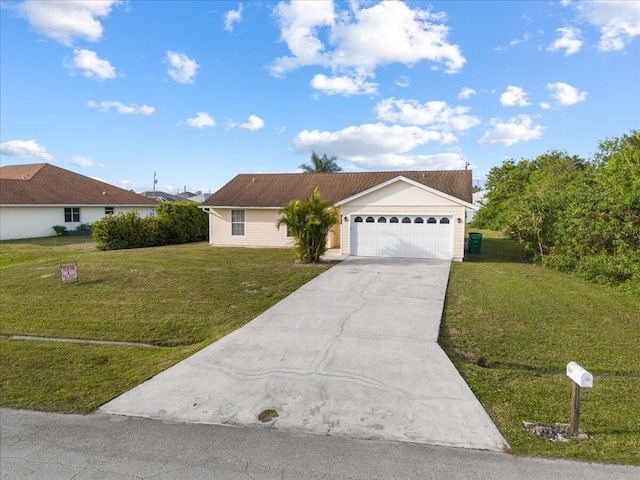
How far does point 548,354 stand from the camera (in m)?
6.50

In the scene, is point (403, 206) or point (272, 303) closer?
point (272, 303)

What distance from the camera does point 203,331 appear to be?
802cm

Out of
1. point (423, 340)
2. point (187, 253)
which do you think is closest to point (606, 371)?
point (423, 340)

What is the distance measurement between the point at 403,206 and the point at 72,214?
23522mm

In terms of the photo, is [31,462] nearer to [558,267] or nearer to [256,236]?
[558,267]

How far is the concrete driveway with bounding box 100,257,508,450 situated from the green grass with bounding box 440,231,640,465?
37cm

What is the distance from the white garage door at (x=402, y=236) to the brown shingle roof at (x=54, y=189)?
21059 mm

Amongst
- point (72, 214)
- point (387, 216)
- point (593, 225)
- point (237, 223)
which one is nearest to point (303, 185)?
point (237, 223)

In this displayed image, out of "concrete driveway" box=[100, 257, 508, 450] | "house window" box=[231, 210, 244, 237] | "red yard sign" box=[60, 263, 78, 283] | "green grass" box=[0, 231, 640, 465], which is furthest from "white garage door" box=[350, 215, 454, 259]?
"red yard sign" box=[60, 263, 78, 283]

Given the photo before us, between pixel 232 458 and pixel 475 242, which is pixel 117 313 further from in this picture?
pixel 475 242

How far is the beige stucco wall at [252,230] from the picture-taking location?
19922mm

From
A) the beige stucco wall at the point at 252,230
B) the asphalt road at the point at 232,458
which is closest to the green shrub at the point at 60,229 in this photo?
the beige stucco wall at the point at 252,230

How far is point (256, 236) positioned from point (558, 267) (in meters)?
13.3

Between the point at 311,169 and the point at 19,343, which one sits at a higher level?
the point at 311,169
